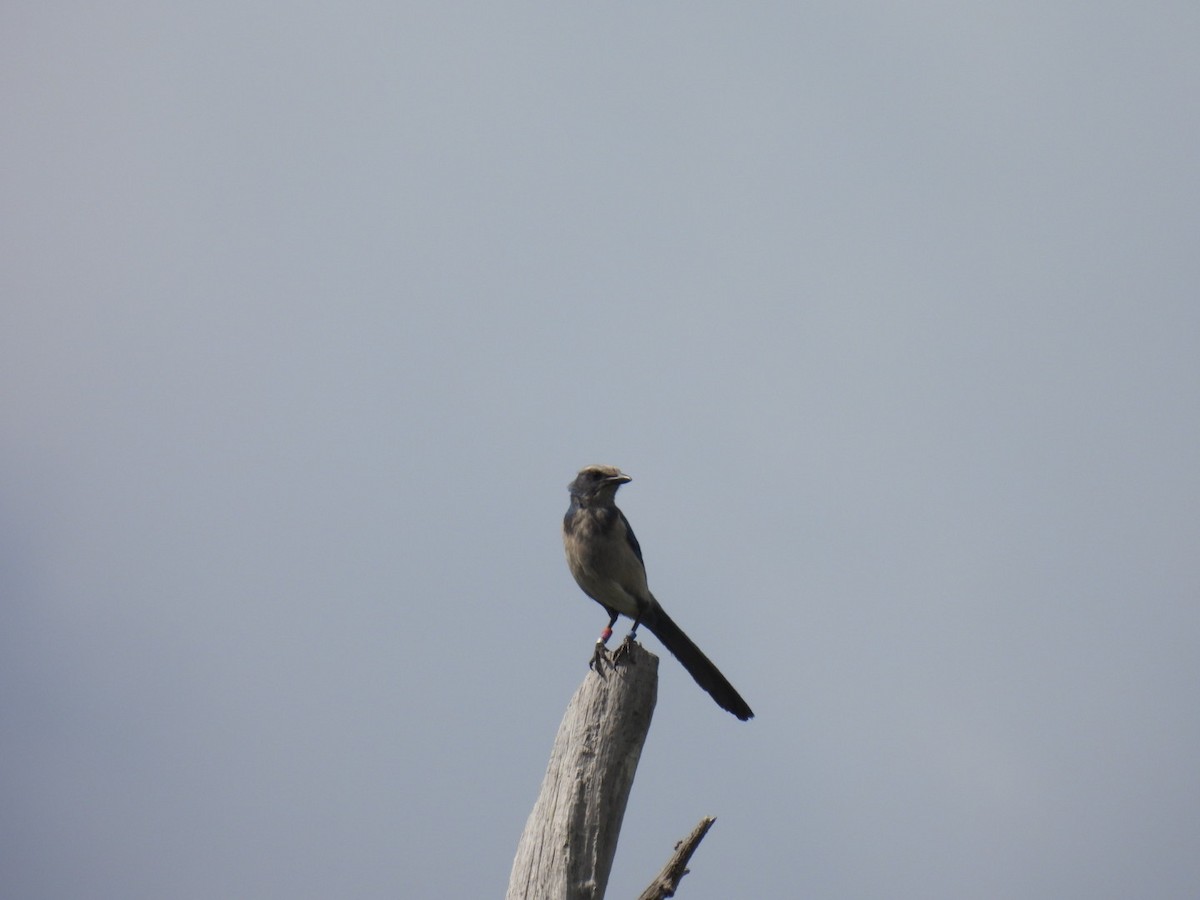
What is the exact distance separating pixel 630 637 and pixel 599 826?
104 centimetres

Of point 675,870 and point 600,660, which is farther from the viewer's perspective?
point 600,660

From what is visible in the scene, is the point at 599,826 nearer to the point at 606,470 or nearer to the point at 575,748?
the point at 575,748

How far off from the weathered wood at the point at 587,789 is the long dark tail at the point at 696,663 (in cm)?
269

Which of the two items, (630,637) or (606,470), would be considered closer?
(630,637)

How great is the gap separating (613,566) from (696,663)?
3.07 feet

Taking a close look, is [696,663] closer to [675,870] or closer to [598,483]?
[598,483]

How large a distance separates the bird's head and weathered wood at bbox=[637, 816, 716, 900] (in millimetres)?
3825

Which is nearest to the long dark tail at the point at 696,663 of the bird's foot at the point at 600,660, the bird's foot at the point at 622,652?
the bird's foot at the point at 600,660

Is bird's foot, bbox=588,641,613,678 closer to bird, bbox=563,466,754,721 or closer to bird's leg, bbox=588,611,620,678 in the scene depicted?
bird's leg, bbox=588,611,620,678

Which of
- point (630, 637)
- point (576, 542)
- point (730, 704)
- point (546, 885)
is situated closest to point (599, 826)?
point (546, 885)

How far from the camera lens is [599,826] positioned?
5.12m

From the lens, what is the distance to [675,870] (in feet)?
17.2

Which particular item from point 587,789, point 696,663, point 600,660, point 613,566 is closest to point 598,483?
point 613,566

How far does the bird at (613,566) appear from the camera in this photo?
846cm
